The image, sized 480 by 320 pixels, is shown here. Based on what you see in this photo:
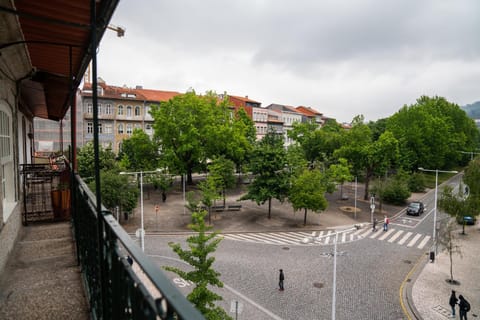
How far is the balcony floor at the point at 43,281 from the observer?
14.8 ft

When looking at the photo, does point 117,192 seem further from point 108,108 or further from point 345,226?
point 108,108

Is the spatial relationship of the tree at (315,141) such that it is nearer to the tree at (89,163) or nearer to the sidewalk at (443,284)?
the sidewalk at (443,284)

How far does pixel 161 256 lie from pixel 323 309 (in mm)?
9915

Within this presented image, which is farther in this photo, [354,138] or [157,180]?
[354,138]

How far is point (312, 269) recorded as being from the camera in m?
18.4

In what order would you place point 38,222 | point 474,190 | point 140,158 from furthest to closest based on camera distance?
1. point 140,158
2. point 474,190
3. point 38,222

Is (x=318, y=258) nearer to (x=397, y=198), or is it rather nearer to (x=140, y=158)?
(x=397, y=198)

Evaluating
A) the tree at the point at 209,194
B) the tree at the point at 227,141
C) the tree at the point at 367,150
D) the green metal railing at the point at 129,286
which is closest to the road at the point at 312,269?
the tree at the point at 209,194

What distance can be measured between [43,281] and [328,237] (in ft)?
72.6

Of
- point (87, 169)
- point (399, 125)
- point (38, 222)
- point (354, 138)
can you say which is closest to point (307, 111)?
point (399, 125)

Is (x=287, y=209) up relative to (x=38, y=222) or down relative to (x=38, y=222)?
down

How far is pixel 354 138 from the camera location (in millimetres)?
37906

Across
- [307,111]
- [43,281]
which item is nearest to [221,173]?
[43,281]

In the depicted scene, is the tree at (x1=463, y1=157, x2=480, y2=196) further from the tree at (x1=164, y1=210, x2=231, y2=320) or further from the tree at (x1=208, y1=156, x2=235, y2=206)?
the tree at (x1=164, y1=210, x2=231, y2=320)
